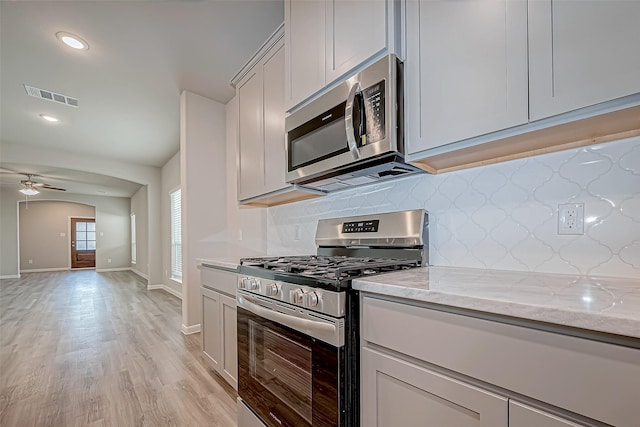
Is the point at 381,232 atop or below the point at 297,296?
atop

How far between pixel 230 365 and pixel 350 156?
1666mm

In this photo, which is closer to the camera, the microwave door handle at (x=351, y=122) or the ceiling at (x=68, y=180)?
the microwave door handle at (x=351, y=122)

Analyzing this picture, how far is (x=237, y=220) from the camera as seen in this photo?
362 cm

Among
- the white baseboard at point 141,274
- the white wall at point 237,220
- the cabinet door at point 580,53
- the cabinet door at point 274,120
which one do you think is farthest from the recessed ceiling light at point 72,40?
the white baseboard at point 141,274

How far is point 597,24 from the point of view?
0.84 meters

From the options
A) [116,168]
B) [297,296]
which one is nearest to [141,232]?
[116,168]

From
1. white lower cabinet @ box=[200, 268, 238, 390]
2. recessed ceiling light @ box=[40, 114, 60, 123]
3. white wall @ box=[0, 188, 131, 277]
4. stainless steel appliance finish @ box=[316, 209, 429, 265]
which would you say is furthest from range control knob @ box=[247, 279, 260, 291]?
white wall @ box=[0, 188, 131, 277]

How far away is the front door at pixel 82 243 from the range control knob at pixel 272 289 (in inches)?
514

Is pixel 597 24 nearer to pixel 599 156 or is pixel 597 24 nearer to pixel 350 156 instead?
pixel 599 156

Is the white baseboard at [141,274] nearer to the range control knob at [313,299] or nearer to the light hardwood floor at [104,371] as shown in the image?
the light hardwood floor at [104,371]

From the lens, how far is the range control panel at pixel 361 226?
174 cm

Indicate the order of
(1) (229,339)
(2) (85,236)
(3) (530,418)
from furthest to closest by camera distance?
(2) (85,236) < (1) (229,339) < (3) (530,418)

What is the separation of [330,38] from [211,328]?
7.05 feet

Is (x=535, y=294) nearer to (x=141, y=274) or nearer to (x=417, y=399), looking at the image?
(x=417, y=399)
